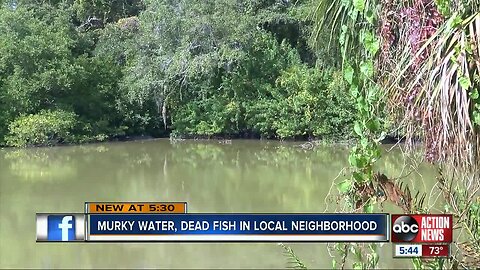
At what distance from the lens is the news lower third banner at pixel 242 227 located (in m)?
2.10

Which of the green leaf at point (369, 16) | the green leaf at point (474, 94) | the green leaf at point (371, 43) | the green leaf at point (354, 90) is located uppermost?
the green leaf at point (369, 16)

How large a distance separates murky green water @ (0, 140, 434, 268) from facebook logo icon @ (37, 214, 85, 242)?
1.61 metres

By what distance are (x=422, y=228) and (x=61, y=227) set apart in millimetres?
1697

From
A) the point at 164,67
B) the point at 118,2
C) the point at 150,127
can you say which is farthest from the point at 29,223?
the point at 118,2

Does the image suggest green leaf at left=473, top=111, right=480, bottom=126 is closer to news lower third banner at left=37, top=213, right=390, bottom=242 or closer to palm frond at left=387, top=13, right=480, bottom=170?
palm frond at left=387, top=13, right=480, bottom=170

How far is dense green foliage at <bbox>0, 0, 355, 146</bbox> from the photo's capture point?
1337 centimetres

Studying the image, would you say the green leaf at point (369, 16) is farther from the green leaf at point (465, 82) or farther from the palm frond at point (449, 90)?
the green leaf at point (465, 82)

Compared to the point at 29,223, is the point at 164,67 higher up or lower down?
higher up

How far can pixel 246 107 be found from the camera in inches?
570

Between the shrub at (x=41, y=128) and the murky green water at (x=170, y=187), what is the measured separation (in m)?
0.41

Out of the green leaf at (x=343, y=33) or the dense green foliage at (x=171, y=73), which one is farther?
the dense green foliage at (x=171, y=73)

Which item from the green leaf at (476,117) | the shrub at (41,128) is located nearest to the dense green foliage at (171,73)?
the shrub at (41,128)

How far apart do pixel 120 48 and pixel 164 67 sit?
2.21m

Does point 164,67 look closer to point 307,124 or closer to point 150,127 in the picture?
point 150,127
